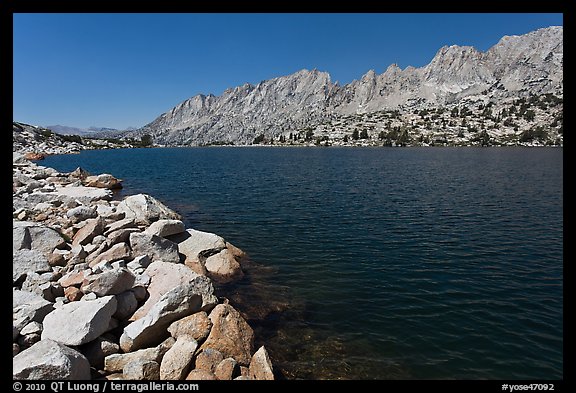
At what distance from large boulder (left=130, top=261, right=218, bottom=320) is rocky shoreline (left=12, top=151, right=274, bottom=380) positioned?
44mm

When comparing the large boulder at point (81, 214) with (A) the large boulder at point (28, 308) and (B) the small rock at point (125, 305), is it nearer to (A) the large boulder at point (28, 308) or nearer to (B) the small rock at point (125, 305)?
(A) the large boulder at point (28, 308)

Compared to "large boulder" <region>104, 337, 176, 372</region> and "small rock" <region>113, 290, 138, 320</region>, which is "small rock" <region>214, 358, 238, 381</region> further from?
"small rock" <region>113, 290, 138, 320</region>

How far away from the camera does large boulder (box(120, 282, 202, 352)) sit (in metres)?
10.6

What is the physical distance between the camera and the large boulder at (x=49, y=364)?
25.9 ft

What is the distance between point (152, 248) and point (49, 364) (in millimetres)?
9641

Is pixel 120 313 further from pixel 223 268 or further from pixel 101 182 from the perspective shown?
pixel 101 182

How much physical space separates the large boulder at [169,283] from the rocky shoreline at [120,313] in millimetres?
44

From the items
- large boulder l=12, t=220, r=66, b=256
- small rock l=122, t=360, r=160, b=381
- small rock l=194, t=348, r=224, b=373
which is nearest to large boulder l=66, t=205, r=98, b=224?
large boulder l=12, t=220, r=66, b=256

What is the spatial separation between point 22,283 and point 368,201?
1317 inches

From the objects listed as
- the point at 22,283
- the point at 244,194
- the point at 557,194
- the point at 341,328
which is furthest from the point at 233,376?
the point at 557,194

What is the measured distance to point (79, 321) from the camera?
1015 centimetres

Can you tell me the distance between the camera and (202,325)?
11273 millimetres
